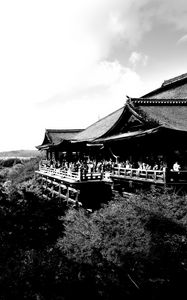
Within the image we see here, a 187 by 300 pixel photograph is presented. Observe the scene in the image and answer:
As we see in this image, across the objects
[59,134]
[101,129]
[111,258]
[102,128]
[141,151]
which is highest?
[59,134]

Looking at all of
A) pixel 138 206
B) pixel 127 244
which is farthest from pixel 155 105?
pixel 127 244

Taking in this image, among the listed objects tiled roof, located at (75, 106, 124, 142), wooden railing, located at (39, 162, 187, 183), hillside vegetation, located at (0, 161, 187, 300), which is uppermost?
tiled roof, located at (75, 106, 124, 142)

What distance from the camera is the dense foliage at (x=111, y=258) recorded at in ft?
25.8

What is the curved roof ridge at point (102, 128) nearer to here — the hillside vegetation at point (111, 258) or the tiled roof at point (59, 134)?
the tiled roof at point (59, 134)

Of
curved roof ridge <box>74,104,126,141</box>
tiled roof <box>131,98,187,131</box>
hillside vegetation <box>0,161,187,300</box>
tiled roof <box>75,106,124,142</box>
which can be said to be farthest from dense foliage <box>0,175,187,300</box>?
curved roof ridge <box>74,104,126,141</box>

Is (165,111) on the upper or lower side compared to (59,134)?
lower

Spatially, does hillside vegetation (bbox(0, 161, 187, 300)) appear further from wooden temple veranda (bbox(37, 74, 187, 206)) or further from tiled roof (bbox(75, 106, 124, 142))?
tiled roof (bbox(75, 106, 124, 142))

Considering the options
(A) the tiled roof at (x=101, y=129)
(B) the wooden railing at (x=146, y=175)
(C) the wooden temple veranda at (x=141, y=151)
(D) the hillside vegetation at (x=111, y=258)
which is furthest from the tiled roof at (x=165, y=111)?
(D) the hillside vegetation at (x=111, y=258)

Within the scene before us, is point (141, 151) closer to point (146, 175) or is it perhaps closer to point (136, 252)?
point (146, 175)

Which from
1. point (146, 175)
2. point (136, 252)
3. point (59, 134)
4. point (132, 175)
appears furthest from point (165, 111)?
point (59, 134)

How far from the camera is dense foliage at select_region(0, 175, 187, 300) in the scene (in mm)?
7859

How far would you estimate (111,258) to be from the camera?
29.0ft

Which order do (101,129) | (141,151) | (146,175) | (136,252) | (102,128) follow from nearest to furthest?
(136,252), (146,175), (141,151), (101,129), (102,128)

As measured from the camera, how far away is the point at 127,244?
9.08 m
